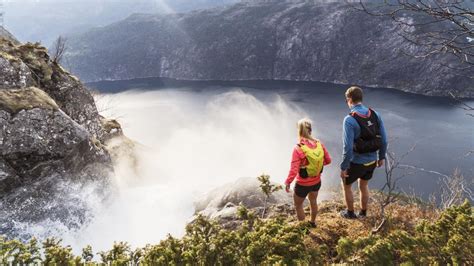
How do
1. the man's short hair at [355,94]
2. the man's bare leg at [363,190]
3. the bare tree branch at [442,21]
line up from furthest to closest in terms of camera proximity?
the man's bare leg at [363,190] → the man's short hair at [355,94] → the bare tree branch at [442,21]

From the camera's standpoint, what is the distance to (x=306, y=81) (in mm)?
180625

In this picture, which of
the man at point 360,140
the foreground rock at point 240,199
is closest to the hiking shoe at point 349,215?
the man at point 360,140

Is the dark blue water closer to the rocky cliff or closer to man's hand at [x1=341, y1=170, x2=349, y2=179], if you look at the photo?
man's hand at [x1=341, y1=170, x2=349, y2=179]

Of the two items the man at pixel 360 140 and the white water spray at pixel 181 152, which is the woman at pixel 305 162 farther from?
the white water spray at pixel 181 152

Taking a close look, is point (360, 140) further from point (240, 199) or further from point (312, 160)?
point (240, 199)

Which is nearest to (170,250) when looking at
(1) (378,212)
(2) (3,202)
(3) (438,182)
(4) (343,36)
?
(1) (378,212)

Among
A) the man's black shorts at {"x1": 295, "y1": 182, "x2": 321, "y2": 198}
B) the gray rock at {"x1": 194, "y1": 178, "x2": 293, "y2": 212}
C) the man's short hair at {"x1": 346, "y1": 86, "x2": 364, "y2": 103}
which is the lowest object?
the gray rock at {"x1": 194, "y1": 178, "x2": 293, "y2": 212}

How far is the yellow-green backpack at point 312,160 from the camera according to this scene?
782cm

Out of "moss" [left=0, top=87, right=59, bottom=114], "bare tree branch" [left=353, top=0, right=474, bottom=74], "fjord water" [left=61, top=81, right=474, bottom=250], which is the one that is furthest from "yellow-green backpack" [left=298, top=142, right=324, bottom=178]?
"moss" [left=0, top=87, right=59, bottom=114]

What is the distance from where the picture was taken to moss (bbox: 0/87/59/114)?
12.4 meters

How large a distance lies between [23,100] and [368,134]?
1180 cm

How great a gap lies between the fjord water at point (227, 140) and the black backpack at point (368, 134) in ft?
4.94

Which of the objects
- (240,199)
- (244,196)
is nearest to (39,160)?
(240,199)

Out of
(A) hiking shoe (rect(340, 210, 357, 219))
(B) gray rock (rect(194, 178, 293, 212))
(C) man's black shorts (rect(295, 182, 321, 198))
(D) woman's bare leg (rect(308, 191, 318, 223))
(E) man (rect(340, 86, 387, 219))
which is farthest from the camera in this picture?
(B) gray rock (rect(194, 178, 293, 212))
